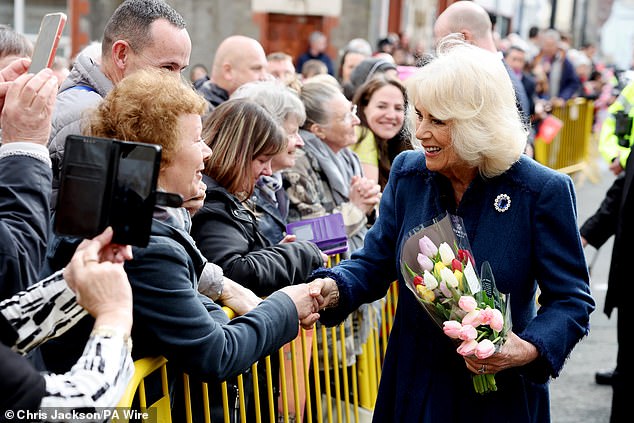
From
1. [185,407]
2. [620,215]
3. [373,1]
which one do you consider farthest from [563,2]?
[185,407]

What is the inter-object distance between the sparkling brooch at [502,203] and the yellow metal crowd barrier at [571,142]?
1104cm

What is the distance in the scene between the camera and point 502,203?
302cm

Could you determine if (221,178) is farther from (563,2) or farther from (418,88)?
(563,2)

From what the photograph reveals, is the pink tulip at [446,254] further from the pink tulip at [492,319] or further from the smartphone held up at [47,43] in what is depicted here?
the smartphone held up at [47,43]

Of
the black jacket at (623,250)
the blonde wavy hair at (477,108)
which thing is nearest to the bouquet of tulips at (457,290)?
the blonde wavy hair at (477,108)

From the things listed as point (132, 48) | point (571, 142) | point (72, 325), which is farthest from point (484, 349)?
point (571, 142)

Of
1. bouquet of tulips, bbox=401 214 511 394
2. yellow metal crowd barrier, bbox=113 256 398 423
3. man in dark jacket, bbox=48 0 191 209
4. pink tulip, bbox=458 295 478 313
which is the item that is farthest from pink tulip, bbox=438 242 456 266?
man in dark jacket, bbox=48 0 191 209

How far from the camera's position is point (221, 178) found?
3.86 meters

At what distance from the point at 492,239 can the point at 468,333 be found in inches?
16.3

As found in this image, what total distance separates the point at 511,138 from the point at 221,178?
4.42 feet

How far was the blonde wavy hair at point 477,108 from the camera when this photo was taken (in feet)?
9.82

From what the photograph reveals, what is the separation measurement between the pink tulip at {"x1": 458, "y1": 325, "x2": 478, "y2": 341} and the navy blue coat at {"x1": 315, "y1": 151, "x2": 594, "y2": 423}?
0.93 ft

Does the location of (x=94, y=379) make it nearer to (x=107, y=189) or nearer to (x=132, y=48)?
(x=107, y=189)

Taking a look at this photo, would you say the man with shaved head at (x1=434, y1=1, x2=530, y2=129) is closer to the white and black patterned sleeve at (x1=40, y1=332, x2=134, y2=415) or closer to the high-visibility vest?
the high-visibility vest
